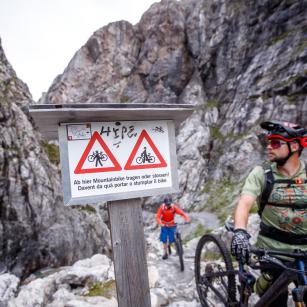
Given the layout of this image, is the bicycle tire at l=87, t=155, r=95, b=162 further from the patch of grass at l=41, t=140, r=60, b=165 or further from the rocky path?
the patch of grass at l=41, t=140, r=60, b=165

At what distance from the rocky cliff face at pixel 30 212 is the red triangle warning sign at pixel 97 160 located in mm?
11749

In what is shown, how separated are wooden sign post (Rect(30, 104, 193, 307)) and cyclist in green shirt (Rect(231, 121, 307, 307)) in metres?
0.96

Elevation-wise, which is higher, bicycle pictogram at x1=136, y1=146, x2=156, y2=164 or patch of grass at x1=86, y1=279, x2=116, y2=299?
bicycle pictogram at x1=136, y1=146, x2=156, y2=164

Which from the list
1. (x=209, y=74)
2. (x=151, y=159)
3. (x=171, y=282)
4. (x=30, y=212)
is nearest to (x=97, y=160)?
(x=151, y=159)

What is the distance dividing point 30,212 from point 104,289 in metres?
10.0

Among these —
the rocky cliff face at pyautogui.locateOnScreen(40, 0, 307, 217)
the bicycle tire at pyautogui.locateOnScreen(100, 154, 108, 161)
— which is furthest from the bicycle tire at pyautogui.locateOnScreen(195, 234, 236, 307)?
the rocky cliff face at pyautogui.locateOnScreen(40, 0, 307, 217)

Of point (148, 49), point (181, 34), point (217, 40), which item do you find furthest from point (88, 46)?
point (217, 40)

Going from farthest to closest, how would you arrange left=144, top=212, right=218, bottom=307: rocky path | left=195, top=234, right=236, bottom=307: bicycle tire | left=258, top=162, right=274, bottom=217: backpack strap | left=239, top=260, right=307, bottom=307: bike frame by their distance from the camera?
left=144, top=212, right=218, bottom=307: rocky path < left=195, top=234, right=236, bottom=307: bicycle tire < left=258, top=162, right=274, bottom=217: backpack strap < left=239, top=260, right=307, bottom=307: bike frame

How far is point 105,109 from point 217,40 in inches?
1875

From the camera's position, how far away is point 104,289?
602 cm

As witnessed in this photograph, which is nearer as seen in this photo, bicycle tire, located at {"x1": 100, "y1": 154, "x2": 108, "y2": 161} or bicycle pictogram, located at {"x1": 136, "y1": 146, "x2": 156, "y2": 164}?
bicycle tire, located at {"x1": 100, "y1": 154, "x2": 108, "y2": 161}

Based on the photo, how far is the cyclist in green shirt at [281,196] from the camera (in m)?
2.94

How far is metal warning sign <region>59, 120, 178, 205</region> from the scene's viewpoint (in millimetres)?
2945

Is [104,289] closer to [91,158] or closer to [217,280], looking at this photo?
[217,280]
